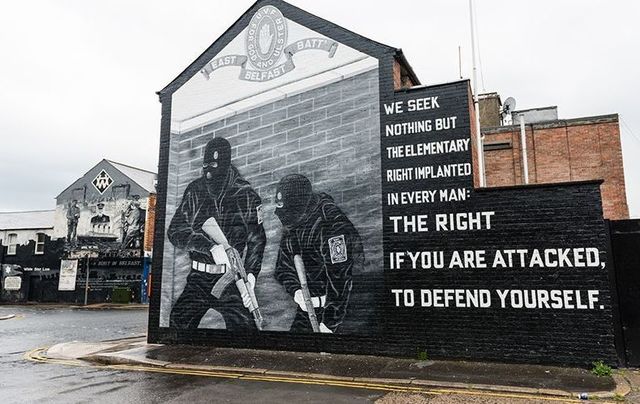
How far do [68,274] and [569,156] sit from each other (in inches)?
1309

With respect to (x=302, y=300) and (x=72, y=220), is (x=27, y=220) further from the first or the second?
(x=302, y=300)

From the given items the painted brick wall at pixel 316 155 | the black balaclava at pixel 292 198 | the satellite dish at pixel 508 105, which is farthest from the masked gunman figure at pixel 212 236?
the satellite dish at pixel 508 105

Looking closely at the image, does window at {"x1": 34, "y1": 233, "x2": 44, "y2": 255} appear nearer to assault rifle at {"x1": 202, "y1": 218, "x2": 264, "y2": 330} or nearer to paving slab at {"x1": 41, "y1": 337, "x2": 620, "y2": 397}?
paving slab at {"x1": 41, "y1": 337, "x2": 620, "y2": 397}

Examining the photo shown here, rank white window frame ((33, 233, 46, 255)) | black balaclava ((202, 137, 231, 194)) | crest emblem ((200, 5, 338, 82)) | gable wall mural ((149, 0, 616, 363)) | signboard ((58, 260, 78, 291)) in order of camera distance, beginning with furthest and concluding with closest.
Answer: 1. white window frame ((33, 233, 46, 255))
2. signboard ((58, 260, 78, 291))
3. black balaclava ((202, 137, 231, 194))
4. crest emblem ((200, 5, 338, 82))
5. gable wall mural ((149, 0, 616, 363))

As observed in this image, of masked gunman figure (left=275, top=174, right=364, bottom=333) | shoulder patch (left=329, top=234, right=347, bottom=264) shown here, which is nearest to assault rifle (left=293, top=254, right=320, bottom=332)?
masked gunman figure (left=275, top=174, right=364, bottom=333)

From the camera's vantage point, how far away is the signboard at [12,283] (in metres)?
36.4

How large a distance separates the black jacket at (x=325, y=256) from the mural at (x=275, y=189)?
3 centimetres

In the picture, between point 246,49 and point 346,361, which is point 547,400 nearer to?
point 346,361

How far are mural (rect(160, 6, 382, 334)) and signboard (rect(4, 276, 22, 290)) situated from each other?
29391 millimetres

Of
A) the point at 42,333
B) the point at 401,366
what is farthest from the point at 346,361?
the point at 42,333

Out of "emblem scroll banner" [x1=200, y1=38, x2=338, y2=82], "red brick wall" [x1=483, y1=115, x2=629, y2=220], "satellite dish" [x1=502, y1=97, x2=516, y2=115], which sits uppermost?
"satellite dish" [x1=502, y1=97, x2=516, y2=115]

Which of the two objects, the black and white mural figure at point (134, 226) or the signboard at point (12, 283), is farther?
the signboard at point (12, 283)

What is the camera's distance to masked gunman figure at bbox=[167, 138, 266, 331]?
41.1 ft

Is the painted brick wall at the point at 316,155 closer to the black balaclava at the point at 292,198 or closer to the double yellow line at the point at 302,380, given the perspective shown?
the black balaclava at the point at 292,198
